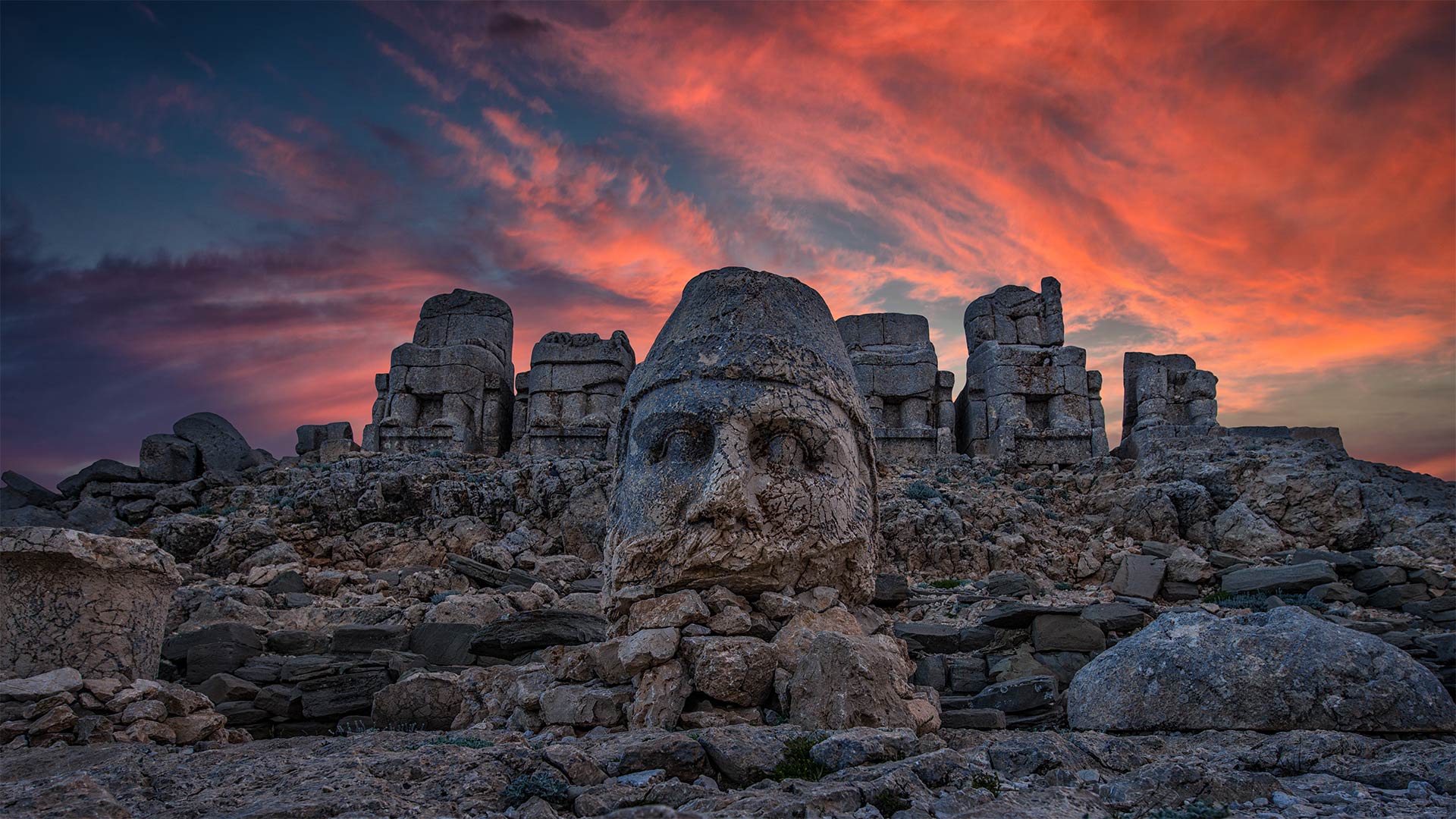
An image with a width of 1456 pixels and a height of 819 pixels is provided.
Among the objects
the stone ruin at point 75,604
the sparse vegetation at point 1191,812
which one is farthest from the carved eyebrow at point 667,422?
the stone ruin at point 75,604

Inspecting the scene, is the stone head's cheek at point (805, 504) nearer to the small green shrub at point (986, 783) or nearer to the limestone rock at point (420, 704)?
the small green shrub at point (986, 783)

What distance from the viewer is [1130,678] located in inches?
203

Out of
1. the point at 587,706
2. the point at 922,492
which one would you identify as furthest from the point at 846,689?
the point at 922,492

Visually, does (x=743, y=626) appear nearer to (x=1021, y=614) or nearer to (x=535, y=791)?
(x=535, y=791)

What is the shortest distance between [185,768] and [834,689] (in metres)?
2.92

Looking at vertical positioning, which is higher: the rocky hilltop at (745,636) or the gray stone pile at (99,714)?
the rocky hilltop at (745,636)

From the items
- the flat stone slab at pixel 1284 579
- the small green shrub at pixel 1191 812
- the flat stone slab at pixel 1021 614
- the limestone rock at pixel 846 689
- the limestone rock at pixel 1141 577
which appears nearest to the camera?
the small green shrub at pixel 1191 812

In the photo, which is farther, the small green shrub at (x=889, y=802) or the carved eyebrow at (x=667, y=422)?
the carved eyebrow at (x=667, y=422)

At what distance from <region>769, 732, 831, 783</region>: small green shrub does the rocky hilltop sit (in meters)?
0.02

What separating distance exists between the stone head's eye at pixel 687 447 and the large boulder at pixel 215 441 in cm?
1811

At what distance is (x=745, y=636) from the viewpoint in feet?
15.5

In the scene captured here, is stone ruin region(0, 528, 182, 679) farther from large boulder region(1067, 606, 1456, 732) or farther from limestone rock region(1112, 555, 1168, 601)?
limestone rock region(1112, 555, 1168, 601)

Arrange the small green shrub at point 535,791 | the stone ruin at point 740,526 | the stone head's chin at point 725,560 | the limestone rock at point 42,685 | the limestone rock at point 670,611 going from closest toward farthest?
Answer: 1. the small green shrub at point 535,791
2. the stone ruin at point 740,526
3. the limestone rock at point 670,611
4. the stone head's chin at point 725,560
5. the limestone rock at point 42,685

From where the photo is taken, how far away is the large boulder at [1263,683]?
4602 millimetres
